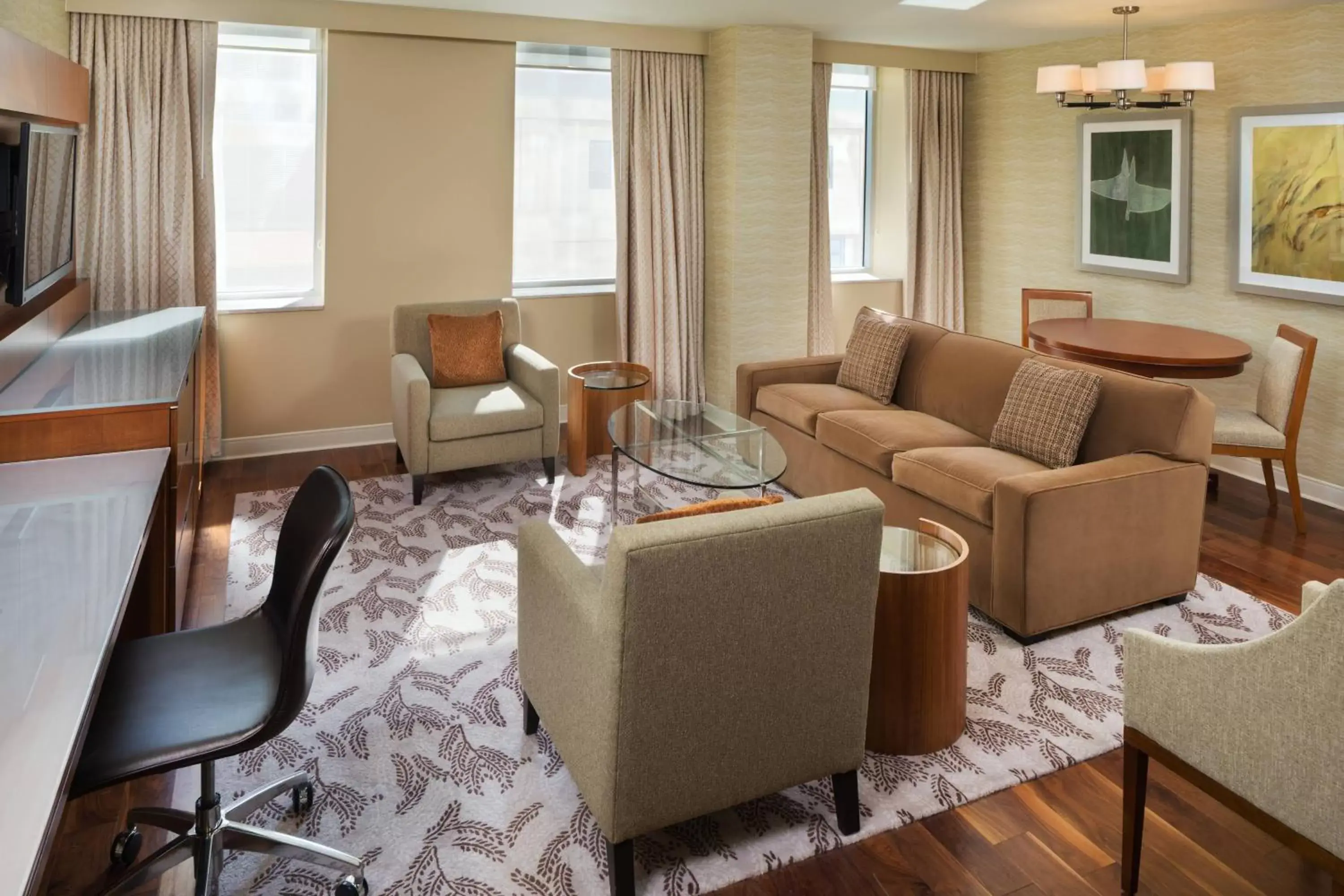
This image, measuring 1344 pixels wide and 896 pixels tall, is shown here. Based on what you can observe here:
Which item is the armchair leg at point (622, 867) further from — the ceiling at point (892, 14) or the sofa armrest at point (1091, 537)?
the ceiling at point (892, 14)

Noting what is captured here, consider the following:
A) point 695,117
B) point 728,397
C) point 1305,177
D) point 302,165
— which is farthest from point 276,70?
point 1305,177

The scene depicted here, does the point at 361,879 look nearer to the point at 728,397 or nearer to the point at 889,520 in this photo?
the point at 889,520

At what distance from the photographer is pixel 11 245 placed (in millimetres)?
3162

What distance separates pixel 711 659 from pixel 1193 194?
4.65 meters

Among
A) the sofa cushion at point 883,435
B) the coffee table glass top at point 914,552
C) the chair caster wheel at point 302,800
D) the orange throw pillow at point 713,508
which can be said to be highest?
the sofa cushion at point 883,435

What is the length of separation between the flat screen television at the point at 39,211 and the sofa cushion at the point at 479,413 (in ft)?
5.32

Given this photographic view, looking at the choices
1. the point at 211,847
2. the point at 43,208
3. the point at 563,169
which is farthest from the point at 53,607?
the point at 563,169

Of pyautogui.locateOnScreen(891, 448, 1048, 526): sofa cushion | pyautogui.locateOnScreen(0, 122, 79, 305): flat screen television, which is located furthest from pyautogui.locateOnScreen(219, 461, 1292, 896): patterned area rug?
pyautogui.locateOnScreen(0, 122, 79, 305): flat screen television

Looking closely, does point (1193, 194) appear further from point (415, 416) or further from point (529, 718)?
point (529, 718)

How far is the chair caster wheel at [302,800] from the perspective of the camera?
245 cm

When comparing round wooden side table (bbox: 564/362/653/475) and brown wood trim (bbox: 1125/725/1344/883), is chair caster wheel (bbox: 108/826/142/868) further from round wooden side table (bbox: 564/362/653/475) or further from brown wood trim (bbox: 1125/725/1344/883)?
round wooden side table (bbox: 564/362/653/475)

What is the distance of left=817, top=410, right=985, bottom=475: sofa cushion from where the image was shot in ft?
13.5

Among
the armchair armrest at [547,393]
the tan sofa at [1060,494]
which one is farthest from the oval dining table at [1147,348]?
the armchair armrest at [547,393]

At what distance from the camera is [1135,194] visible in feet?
18.5
